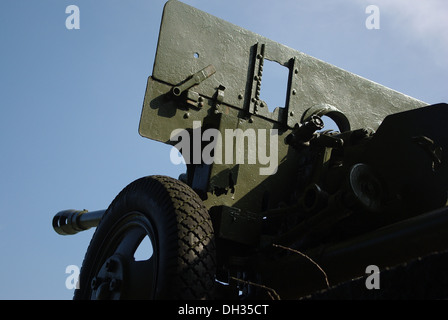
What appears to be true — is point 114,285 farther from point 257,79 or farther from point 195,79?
point 257,79

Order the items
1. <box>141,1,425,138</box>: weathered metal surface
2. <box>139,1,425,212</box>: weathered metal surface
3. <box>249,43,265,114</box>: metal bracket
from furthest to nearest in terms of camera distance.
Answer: <box>249,43,265,114</box>: metal bracket, <box>141,1,425,138</box>: weathered metal surface, <box>139,1,425,212</box>: weathered metal surface

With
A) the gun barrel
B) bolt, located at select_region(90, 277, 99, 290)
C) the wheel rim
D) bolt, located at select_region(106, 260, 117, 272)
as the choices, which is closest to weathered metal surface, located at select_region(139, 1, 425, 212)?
the wheel rim

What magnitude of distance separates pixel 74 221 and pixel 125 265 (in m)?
2.56

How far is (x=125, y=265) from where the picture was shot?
3557 mm

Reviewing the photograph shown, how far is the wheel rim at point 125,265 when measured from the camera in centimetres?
335

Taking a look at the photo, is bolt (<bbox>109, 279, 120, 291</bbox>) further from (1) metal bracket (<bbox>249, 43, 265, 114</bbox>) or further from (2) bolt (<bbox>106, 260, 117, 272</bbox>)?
(1) metal bracket (<bbox>249, 43, 265, 114</bbox>)

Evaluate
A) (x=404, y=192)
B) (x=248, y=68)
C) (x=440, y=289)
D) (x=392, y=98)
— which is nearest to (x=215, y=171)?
(x=248, y=68)

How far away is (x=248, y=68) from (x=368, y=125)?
1.03 meters

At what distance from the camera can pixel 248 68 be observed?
4527 mm

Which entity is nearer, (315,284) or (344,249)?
Answer: (344,249)

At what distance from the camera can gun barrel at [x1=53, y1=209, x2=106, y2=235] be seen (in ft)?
19.0

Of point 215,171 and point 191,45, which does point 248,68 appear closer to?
point 191,45

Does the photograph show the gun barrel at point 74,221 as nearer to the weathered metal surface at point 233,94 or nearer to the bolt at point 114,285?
the weathered metal surface at point 233,94
